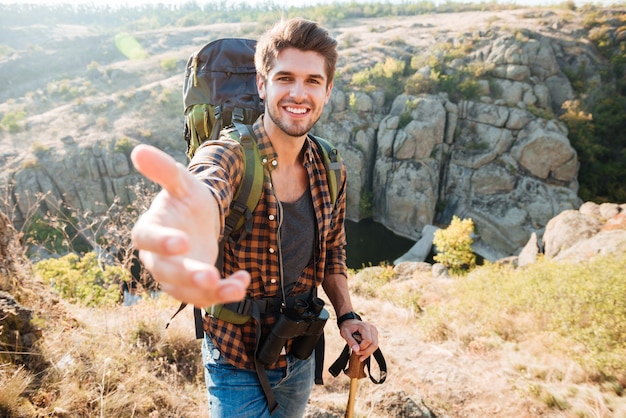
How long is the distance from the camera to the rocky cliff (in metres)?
24.4

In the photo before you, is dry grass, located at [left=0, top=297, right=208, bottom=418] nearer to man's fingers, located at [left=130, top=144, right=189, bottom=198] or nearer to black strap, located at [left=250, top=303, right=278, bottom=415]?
black strap, located at [left=250, top=303, right=278, bottom=415]

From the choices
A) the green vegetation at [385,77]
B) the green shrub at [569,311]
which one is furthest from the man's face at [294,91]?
the green vegetation at [385,77]

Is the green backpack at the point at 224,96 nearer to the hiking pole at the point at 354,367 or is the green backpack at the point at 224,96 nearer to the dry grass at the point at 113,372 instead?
the hiking pole at the point at 354,367

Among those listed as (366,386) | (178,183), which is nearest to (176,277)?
(178,183)

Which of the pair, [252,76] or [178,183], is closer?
[178,183]

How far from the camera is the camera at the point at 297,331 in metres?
1.54

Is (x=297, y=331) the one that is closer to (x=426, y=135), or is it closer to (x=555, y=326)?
(x=555, y=326)

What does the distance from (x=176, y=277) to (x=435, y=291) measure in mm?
9029

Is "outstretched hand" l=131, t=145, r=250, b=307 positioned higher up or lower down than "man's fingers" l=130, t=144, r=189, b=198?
lower down

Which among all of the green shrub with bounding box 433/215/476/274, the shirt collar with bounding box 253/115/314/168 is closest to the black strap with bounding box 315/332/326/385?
the shirt collar with bounding box 253/115/314/168

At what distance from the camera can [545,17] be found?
35938 mm

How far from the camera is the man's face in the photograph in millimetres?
1599

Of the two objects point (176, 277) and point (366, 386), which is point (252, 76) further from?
point (366, 386)

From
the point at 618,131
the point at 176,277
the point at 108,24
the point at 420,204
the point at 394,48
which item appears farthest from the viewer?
the point at 108,24
